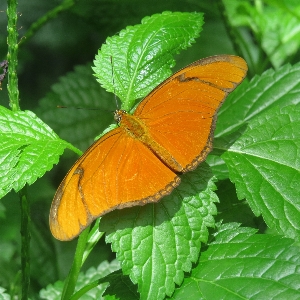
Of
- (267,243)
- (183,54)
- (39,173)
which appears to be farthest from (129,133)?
(183,54)

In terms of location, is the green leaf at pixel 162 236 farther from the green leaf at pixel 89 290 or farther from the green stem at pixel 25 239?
the green leaf at pixel 89 290

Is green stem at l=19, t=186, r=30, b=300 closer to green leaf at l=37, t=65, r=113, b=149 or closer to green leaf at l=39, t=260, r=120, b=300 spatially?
green leaf at l=39, t=260, r=120, b=300

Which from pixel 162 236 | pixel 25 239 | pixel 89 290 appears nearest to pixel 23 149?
pixel 25 239

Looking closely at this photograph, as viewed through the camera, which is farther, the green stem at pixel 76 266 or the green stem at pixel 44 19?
the green stem at pixel 44 19

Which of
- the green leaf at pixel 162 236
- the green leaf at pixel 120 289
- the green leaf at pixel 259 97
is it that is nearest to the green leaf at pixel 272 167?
the green leaf at pixel 162 236

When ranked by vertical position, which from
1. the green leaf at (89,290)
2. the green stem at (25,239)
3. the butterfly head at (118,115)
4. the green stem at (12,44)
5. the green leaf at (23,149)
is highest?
the green stem at (12,44)

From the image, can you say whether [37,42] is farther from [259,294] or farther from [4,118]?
[259,294]
